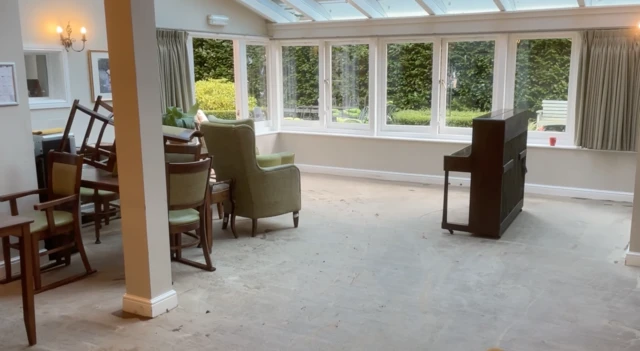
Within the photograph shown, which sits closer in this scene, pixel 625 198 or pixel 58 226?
pixel 58 226

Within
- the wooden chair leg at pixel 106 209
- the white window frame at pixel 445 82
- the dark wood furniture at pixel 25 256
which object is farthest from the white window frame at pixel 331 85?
the dark wood furniture at pixel 25 256

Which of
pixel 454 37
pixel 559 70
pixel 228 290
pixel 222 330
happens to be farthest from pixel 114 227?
pixel 559 70

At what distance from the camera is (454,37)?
729 centimetres

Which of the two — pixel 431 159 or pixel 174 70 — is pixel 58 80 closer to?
pixel 174 70

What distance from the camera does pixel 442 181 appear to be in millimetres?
7453

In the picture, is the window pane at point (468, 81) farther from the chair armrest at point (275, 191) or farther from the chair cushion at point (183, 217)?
the chair cushion at point (183, 217)

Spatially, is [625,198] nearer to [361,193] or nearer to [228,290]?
[361,193]

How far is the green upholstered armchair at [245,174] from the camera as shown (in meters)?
4.96

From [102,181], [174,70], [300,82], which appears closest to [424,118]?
[300,82]

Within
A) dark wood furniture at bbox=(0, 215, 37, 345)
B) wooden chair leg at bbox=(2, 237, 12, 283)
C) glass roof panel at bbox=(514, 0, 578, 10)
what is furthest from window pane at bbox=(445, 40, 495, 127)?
Result: dark wood furniture at bbox=(0, 215, 37, 345)

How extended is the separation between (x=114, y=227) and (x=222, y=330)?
2.72 metres

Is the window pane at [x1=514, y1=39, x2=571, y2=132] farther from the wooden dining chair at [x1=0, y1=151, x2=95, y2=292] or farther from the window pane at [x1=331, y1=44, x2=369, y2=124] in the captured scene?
the wooden dining chair at [x1=0, y1=151, x2=95, y2=292]

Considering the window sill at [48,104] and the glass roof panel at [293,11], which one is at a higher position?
the glass roof panel at [293,11]

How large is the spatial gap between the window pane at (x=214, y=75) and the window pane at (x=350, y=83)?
116 inches
